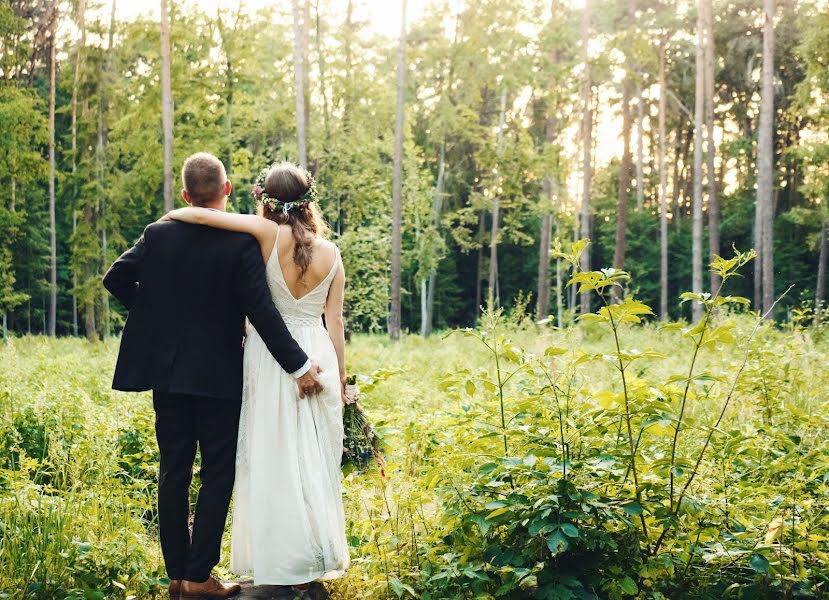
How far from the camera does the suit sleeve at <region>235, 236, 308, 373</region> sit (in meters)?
4.01

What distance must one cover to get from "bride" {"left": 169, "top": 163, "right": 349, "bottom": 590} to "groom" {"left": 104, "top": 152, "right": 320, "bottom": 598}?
0.11m

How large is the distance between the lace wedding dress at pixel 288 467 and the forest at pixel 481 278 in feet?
0.91

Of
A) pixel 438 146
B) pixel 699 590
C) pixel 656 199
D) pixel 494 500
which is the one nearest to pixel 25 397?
pixel 494 500

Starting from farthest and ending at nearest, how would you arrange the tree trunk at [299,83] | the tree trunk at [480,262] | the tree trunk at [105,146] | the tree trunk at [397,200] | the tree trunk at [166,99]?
1. the tree trunk at [480,262]
2. the tree trunk at [105,146]
3. the tree trunk at [397,200]
4. the tree trunk at [299,83]
5. the tree trunk at [166,99]

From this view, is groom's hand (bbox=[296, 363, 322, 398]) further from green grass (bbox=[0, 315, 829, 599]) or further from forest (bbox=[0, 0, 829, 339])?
forest (bbox=[0, 0, 829, 339])

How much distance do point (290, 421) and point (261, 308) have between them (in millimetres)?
658

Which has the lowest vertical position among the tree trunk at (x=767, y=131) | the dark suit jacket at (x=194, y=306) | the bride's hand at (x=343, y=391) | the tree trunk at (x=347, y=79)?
the bride's hand at (x=343, y=391)

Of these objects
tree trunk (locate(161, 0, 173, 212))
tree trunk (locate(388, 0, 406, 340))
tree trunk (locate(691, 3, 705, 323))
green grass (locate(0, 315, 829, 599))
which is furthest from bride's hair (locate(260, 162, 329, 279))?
tree trunk (locate(388, 0, 406, 340))

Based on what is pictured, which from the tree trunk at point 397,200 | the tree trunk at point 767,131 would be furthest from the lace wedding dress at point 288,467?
the tree trunk at point 767,131

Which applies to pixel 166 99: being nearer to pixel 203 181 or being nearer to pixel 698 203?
pixel 698 203

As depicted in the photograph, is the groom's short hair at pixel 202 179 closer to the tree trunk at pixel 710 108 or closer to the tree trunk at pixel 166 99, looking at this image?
the tree trunk at pixel 166 99

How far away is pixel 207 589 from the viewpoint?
4035 mm

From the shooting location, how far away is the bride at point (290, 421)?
4078 millimetres

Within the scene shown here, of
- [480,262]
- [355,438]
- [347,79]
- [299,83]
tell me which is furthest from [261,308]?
[480,262]
